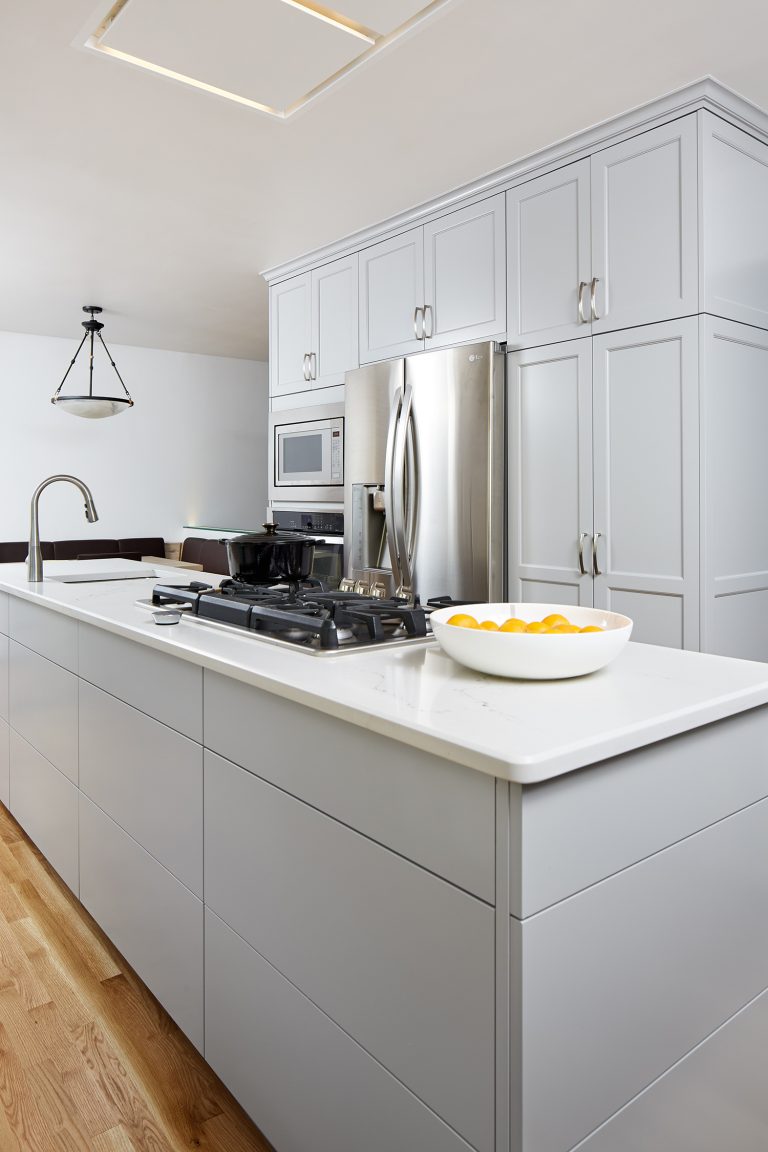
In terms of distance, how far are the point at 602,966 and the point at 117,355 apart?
264 inches

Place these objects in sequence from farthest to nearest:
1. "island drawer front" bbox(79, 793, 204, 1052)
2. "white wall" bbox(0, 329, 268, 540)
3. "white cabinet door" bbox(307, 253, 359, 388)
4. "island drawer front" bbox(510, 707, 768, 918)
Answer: "white wall" bbox(0, 329, 268, 540)
"white cabinet door" bbox(307, 253, 359, 388)
"island drawer front" bbox(79, 793, 204, 1052)
"island drawer front" bbox(510, 707, 768, 918)

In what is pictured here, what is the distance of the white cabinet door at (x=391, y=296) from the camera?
3.41 m

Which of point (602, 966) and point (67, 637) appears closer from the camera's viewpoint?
point (602, 966)

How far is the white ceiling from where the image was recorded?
210 cm

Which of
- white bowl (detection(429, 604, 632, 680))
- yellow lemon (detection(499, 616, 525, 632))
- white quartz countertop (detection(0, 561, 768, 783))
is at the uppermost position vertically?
yellow lemon (detection(499, 616, 525, 632))

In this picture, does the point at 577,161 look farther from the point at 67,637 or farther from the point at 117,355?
the point at 117,355

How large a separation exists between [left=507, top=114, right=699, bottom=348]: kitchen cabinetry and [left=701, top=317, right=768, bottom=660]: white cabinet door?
23 centimetres

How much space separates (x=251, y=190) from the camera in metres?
3.21

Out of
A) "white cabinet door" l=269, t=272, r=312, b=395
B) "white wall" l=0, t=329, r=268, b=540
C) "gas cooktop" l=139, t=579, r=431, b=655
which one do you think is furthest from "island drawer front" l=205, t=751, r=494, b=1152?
"white wall" l=0, t=329, r=268, b=540

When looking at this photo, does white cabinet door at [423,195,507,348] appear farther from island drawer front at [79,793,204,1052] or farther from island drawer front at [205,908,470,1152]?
island drawer front at [205,908,470,1152]

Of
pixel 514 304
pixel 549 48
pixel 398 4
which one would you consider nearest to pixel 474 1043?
pixel 398 4

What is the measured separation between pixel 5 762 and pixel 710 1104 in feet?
8.04

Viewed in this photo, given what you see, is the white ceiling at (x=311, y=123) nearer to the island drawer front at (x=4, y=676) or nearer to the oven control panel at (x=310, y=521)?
the oven control panel at (x=310, y=521)

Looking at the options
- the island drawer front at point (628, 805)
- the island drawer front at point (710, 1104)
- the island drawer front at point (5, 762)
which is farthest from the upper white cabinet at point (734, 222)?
the island drawer front at point (5, 762)
